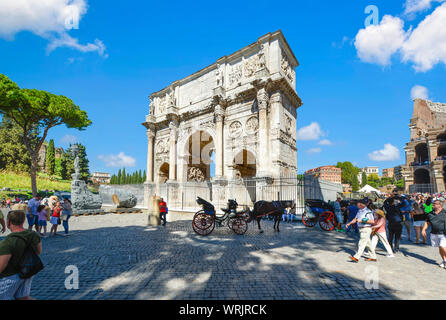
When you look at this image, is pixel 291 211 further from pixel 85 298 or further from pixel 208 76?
pixel 208 76

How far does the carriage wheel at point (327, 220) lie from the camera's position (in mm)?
8477

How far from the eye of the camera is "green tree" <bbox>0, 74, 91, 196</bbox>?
733 inches

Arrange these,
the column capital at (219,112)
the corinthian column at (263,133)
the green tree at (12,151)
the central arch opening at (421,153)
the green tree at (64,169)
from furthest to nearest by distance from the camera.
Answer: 1. the green tree at (64,169)
2. the central arch opening at (421,153)
3. the green tree at (12,151)
4. the column capital at (219,112)
5. the corinthian column at (263,133)

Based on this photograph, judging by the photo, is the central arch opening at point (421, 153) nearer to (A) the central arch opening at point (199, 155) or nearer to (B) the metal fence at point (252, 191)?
(B) the metal fence at point (252, 191)

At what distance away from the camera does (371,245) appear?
15.6 ft

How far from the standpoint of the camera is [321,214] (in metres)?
8.57

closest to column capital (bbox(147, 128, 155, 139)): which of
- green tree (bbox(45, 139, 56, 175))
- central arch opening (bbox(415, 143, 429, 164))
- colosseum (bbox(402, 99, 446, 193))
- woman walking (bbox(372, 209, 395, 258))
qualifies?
woman walking (bbox(372, 209, 395, 258))

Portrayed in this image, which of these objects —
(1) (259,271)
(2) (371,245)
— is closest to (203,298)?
(1) (259,271)

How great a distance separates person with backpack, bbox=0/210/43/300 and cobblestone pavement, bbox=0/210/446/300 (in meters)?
0.96

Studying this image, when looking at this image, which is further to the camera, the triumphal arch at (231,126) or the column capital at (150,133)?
the column capital at (150,133)

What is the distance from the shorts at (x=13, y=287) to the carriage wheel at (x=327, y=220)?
8.76 m

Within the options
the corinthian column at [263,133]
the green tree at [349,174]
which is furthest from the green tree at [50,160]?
the green tree at [349,174]

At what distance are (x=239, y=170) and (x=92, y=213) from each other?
37.0 feet

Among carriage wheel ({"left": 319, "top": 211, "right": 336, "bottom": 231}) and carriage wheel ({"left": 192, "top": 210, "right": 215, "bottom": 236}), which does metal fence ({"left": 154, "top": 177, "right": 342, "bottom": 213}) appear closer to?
carriage wheel ({"left": 319, "top": 211, "right": 336, "bottom": 231})
